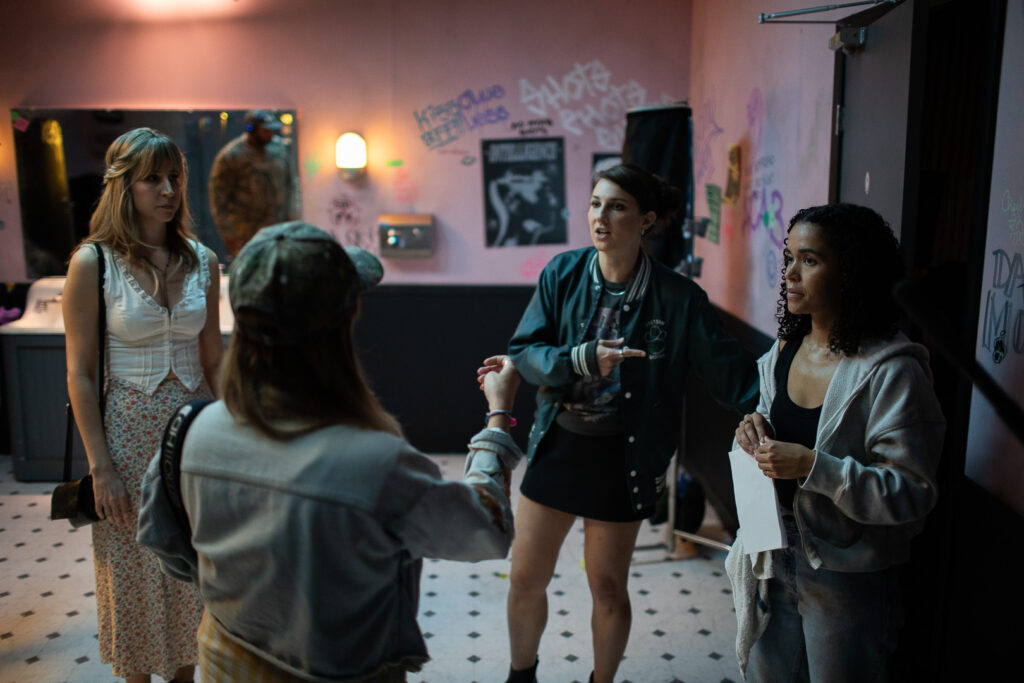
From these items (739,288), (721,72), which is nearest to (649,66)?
(721,72)

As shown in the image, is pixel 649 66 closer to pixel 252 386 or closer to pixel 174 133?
pixel 174 133

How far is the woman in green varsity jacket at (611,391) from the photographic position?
2264 millimetres

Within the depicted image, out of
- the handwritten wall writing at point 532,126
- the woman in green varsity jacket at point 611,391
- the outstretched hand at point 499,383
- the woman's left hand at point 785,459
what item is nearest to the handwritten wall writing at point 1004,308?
the woman's left hand at point 785,459

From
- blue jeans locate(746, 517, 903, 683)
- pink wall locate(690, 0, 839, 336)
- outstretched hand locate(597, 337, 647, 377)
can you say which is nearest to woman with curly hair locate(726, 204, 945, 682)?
blue jeans locate(746, 517, 903, 683)

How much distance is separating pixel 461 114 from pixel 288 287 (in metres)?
3.90

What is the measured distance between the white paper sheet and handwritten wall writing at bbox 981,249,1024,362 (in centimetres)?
56

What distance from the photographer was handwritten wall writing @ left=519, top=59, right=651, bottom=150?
4.81 m

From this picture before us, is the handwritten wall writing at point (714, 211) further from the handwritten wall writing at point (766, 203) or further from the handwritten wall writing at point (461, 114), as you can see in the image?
the handwritten wall writing at point (461, 114)

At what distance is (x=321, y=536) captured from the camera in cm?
118

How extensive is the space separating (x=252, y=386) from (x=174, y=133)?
4.12 metres

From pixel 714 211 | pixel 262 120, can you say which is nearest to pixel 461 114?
pixel 262 120

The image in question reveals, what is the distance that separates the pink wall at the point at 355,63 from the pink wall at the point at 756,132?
1.70 feet

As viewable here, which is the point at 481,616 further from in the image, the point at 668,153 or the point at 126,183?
the point at 668,153

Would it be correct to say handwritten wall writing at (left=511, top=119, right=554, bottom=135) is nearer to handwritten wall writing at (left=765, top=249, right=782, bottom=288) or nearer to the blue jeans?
handwritten wall writing at (left=765, top=249, right=782, bottom=288)
